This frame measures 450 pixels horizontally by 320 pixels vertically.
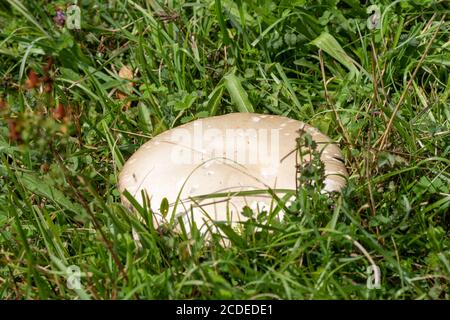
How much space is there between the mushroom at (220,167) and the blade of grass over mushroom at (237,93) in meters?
0.30

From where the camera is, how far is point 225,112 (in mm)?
3166

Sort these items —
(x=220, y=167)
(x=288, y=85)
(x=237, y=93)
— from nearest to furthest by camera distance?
1. (x=220, y=167)
2. (x=237, y=93)
3. (x=288, y=85)

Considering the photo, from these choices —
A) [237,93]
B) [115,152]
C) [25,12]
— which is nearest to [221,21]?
[237,93]

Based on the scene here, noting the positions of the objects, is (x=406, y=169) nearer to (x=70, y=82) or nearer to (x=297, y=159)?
(x=297, y=159)

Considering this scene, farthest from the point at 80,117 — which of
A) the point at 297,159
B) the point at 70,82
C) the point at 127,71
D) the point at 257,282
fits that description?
the point at 257,282

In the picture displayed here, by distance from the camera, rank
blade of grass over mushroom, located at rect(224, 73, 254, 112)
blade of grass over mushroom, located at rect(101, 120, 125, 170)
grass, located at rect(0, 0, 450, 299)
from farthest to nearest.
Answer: blade of grass over mushroom, located at rect(224, 73, 254, 112) → blade of grass over mushroom, located at rect(101, 120, 125, 170) → grass, located at rect(0, 0, 450, 299)

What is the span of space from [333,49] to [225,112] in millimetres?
525

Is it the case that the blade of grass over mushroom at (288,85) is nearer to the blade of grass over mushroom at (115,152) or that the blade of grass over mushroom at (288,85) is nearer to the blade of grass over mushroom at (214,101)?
the blade of grass over mushroom at (214,101)

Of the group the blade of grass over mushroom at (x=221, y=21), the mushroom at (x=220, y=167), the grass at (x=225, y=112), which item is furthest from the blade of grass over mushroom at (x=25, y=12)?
the mushroom at (x=220, y=167)

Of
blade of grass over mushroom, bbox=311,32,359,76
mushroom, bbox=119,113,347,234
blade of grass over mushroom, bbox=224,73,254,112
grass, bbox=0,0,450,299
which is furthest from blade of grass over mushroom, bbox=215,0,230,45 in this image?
mushroom, bbox=119,113,347,234

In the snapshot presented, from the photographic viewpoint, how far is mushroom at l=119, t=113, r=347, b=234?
7.77 feet

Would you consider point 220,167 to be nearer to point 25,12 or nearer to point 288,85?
point 288,85

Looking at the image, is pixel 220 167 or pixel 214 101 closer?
pixel 220 167

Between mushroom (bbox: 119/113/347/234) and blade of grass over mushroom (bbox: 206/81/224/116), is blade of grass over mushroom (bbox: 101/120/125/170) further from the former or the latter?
blade of grass over mushroom (bbox: 206/81/224/116)
